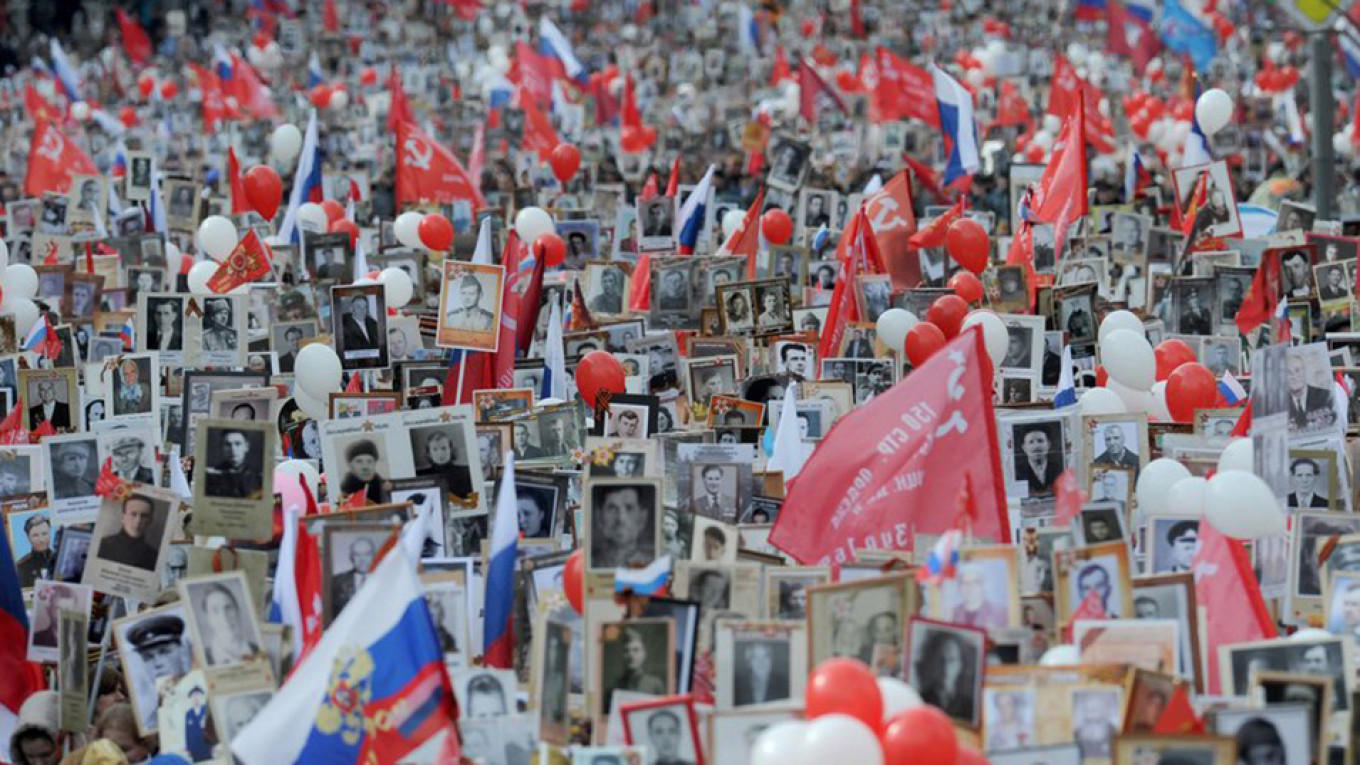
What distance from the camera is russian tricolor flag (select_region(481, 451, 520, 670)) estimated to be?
25.4 ft

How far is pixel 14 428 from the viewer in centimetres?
1109

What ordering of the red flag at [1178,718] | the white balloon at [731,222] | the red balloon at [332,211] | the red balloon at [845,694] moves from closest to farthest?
the red balloon at [845,694], the red flag at [1178,718], the white balloon at [731,222], the red balloon at [332,211]

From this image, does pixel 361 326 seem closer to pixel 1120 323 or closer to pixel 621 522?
pixel 1120 323

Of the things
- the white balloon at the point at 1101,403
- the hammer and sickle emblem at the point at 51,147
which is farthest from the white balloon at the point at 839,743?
the hammer and sickle emblem at the point at 51,147

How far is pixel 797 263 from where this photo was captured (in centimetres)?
1616

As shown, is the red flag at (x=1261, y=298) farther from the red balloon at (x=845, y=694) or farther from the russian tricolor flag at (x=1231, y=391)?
the red balloon at (x=845, y=694)

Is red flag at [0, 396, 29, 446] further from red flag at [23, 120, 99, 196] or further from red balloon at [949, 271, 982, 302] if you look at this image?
red flag at [23, 120, 99, 196]

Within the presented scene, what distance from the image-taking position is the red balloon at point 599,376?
1131cm

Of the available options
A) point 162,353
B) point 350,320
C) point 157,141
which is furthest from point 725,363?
point 157,141

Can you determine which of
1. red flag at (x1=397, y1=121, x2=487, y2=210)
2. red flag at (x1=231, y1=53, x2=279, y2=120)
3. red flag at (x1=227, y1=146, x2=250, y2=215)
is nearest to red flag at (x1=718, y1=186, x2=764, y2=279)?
red flag at (x1=397, y1=121, x2=487, y2=210)

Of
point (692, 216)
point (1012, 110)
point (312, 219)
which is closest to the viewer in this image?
point (692, 216)

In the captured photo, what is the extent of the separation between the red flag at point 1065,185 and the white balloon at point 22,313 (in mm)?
6049

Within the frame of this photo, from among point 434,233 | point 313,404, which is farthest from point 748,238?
point 313,404

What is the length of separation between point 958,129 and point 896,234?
3211 millimetres
